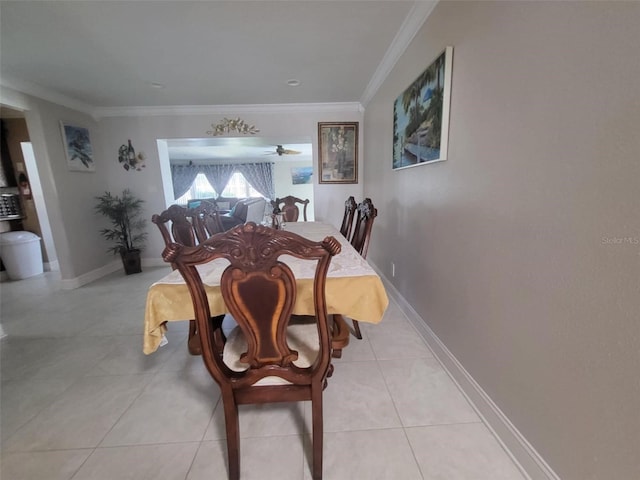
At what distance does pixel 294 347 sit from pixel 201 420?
28.0 inches

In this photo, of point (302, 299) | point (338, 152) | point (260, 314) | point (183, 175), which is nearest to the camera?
point (260, 314)

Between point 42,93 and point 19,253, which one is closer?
point 42,93

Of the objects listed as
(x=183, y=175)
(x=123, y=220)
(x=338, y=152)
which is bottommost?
(x=123, y=220)

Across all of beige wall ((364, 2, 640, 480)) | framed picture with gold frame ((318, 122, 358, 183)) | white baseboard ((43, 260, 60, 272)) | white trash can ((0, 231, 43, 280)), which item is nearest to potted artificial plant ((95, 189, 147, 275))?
white trash can ((0, 231, 43, 280))

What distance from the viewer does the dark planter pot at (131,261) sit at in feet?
11.8

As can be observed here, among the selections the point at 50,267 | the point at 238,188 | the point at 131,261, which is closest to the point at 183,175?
the point at 238,188

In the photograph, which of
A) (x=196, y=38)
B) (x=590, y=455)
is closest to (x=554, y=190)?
(x=590, y=455)

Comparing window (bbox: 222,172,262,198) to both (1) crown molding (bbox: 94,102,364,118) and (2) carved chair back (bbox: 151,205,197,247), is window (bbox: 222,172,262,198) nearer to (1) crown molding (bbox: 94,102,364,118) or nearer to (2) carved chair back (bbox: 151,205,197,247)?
(1) crown molding (bbox: 94,102,364,118)

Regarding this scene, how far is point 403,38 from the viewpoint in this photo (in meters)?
1.97

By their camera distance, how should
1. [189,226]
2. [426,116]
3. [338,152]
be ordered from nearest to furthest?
1. [426,116]
2. [189,226]
3. [338,152]

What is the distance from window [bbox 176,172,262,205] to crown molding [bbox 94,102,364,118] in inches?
204

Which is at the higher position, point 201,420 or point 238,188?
point 238,188

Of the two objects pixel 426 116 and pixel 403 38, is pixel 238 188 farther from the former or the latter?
pixel 426 116

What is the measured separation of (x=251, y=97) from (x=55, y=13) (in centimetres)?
185
